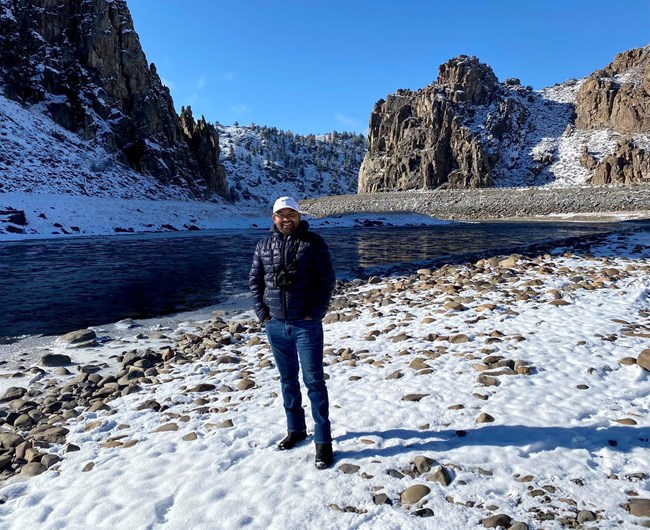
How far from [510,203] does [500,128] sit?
37.0 meters

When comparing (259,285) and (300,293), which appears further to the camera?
(259,285)

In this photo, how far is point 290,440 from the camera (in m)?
4.32

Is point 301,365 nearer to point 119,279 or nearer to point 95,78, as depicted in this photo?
point 119,279

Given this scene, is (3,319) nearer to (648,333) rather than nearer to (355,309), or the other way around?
(355,309)

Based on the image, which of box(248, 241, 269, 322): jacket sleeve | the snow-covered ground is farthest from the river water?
box(248, 241, 269, 322): jacket sleeve

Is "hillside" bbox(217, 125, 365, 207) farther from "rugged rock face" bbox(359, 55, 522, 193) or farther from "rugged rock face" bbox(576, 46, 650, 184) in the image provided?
"rugged rock face" bbox(576, 46, 650, 184)

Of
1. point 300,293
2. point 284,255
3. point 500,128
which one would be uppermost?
point 500,128

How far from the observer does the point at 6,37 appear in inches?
2739

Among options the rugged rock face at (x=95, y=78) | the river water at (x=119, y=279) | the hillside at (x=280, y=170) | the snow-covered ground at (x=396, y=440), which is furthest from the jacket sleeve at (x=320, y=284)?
the hillside at (x=280, y=170)

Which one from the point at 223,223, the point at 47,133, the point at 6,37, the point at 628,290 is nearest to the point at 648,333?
the point at 628,290

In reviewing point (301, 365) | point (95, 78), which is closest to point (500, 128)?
point (95, 78)

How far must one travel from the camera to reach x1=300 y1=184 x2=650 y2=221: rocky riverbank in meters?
56.6

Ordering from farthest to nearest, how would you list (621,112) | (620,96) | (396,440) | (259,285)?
(620,96)
(621,112)
(259,285)
(396,440)

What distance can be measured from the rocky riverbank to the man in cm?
5785
